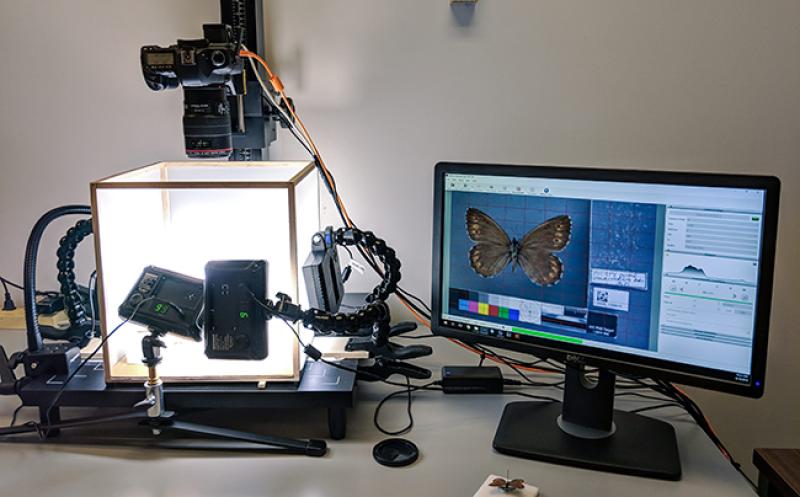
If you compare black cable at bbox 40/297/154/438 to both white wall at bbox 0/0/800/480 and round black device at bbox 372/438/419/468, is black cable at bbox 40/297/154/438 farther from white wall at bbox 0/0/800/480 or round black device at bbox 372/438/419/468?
white wall at bbox 0/0/800/480

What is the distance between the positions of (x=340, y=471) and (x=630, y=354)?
497 mm

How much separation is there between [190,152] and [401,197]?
21.5 inches

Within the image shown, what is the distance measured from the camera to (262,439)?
3.92ft

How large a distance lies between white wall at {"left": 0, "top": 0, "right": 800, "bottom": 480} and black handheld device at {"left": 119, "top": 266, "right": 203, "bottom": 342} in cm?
56

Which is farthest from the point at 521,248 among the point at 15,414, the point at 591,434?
the point at 15,414

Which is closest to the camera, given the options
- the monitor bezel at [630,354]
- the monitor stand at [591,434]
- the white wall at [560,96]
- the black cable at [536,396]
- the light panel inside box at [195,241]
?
the monitor bezel at [630,354]

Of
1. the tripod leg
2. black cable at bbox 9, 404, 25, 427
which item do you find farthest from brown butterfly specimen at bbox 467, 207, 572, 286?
black cable at bbox 9, 404, 25, 427

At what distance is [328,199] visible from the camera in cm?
172

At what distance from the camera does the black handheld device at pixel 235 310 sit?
47.4 inches

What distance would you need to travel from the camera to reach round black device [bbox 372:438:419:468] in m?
1.15

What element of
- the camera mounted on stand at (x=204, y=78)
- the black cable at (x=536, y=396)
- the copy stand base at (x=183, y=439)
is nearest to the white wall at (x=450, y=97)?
the camera mounted on stand at (x=204, y=78)

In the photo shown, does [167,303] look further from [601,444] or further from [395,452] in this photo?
[601,444]

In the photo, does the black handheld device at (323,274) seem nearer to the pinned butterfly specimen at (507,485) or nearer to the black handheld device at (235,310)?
the black handheld device at (235,310)

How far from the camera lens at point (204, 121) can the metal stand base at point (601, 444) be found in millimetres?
733
